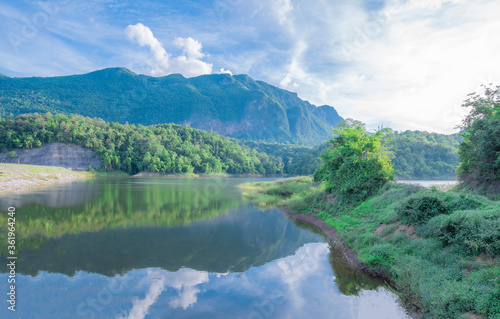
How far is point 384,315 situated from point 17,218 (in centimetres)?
2419

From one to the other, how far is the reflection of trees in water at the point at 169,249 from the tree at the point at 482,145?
1176 cm

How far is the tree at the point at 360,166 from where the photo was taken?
21531 millimetres

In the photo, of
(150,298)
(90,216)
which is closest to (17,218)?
(90,216)

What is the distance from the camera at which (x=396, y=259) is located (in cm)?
1057

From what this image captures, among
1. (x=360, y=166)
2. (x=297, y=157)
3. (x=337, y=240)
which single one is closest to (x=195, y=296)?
(x=337, y=240)

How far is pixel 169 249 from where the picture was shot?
14469mm

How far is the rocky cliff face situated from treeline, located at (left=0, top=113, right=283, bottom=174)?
2.21m

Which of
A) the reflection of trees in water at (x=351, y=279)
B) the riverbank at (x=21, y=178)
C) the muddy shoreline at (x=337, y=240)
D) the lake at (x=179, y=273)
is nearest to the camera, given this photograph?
the lake at (x=179, y=273)

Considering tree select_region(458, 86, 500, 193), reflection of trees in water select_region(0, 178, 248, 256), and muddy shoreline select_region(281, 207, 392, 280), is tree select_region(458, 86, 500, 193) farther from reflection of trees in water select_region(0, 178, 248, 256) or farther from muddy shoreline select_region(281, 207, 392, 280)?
reflection of trees in water select_region(0, 178, 248, 256)

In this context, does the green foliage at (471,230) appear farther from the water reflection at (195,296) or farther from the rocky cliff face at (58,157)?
the rocky cliff face at (58,157)

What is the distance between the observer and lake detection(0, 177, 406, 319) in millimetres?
8684

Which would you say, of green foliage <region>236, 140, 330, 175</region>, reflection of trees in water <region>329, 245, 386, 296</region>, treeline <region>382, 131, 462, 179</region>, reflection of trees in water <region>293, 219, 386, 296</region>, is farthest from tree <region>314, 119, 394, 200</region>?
green foliage <region>236, 140, 330, 175</region>

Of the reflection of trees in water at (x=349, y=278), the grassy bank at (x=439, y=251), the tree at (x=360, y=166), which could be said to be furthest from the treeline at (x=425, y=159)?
the reflection of trees in water at (x=349, y=278)

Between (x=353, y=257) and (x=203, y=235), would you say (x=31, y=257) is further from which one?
(x=353, y=257)
